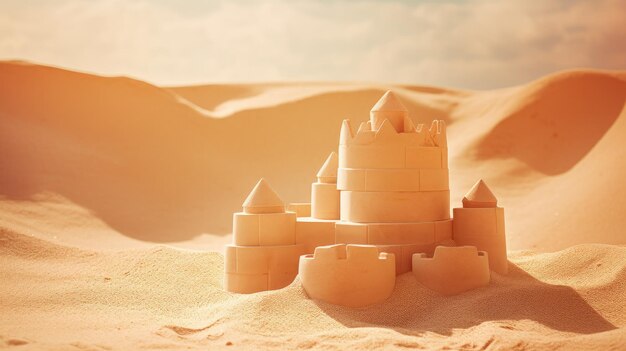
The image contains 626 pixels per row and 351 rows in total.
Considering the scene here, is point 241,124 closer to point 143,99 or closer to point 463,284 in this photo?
point 143,99

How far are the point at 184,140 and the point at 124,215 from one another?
20.6 feet

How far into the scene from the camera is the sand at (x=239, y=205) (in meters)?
10.5

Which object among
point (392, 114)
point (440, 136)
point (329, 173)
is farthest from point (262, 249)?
point (440, 136)

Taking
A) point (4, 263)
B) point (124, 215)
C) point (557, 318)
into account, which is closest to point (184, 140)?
point (124, 215)

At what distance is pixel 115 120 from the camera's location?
95.4 ft

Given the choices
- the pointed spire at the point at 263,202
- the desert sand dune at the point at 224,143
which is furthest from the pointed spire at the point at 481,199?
the desert sand dune at the point at 224,143

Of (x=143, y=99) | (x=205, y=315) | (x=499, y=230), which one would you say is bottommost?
(x=205, y=315)

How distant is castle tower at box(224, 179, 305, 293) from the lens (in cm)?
1315

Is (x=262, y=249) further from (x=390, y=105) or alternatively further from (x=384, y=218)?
(x=390, y=105)

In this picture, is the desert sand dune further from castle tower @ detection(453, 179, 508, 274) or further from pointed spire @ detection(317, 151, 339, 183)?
pointed spire @ detection(317, 151, 339, 183)

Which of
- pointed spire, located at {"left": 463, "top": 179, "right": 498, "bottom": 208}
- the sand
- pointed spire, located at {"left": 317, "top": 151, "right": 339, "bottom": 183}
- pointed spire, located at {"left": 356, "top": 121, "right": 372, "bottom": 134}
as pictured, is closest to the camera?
the sand

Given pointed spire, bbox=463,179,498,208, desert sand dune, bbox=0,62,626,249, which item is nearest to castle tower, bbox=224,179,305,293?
pointed spire, bbox=463,179,498,208

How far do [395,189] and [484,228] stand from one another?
1.99 meters

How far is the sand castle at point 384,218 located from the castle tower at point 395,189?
2 centimetres
